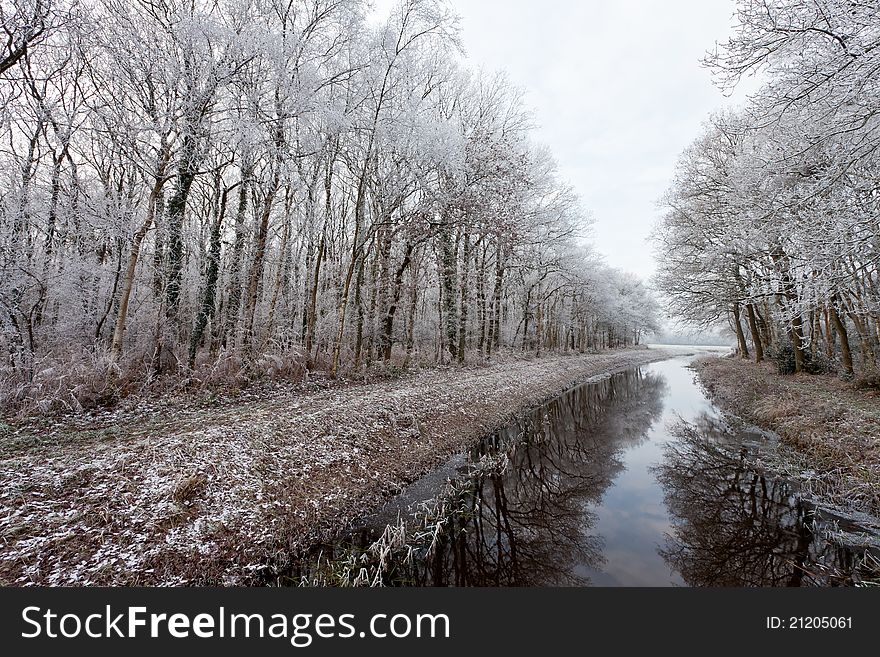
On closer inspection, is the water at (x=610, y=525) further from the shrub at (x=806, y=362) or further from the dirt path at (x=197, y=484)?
the shrub at (x=806, y=362)

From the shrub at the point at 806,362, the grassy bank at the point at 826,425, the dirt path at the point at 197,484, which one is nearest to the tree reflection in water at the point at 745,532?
the grassy bank at the point at 826,425

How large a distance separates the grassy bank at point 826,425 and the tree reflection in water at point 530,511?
3.40 metres

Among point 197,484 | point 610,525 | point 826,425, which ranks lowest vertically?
point 610,525

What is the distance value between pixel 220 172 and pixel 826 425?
18381 mm

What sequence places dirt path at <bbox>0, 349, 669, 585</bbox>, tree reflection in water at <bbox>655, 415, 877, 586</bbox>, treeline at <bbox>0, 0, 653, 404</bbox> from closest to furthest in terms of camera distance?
dirt path at <bbox>0, 349, 669, 585</bbox>, tree reflection in water at <bbox>655, 415, 877, 586</bbox>, treeline at <bbox>0, 0, 653, 404</bbox>

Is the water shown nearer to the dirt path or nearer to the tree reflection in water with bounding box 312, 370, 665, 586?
the tree reflection in water with bounding box 312, 370, 665, 586

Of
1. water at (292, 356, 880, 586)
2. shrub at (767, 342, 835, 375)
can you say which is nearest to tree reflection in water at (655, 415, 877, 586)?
water at (292, 356, 880, 586)

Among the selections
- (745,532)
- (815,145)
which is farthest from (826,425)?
(815,145)

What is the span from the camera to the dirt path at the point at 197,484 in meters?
3.87

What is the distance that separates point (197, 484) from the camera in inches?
196

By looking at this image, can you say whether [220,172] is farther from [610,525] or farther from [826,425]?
[826,425]

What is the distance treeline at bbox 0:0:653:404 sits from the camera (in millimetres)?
8312

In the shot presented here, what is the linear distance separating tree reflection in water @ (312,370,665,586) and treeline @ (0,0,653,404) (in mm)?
7037

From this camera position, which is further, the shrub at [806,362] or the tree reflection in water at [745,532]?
the shrub at [806,362]
